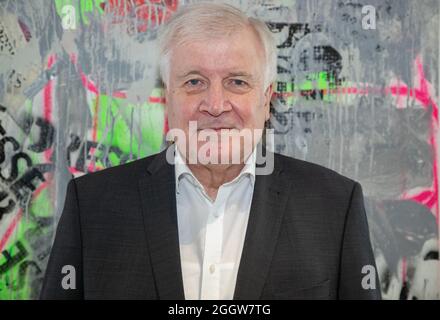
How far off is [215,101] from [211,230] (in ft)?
1.13

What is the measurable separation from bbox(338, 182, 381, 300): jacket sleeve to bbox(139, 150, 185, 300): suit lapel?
0.44 meters

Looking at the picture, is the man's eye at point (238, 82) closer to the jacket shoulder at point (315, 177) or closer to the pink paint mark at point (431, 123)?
the jacket shoulder at point (315, 177)

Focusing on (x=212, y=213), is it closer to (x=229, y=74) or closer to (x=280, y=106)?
(x=229, y=74)

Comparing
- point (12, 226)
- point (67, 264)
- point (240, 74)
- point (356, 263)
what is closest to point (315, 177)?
point (356, 263)

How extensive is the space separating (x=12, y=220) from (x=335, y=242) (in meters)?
1.23

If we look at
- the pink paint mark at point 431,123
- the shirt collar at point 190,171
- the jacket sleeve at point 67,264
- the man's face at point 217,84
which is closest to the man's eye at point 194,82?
the man's face at point 217,84

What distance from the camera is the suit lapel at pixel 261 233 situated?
123 centimetres

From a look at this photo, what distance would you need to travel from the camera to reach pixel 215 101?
1.31m

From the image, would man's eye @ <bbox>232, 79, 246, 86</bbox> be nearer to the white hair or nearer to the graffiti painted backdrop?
the white hair
